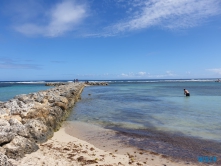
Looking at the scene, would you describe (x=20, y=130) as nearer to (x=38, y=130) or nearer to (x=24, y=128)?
(x=24, y=128)

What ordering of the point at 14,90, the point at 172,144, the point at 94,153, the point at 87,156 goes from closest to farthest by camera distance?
the point at 87,156, the point at 94,153, the point at 172,144, the point at 14,90

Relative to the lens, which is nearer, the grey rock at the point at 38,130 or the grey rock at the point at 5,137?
the grey rock at the point at 5,137

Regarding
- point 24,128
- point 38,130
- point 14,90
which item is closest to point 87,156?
point 38,130

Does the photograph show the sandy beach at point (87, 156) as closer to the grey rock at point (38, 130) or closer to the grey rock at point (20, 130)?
the grey rock at point (38, 130)

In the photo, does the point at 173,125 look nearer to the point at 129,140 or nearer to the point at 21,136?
the point at 129,140

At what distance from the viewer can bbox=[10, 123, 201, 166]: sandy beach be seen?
225 inches

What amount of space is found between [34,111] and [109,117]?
5.24 metres

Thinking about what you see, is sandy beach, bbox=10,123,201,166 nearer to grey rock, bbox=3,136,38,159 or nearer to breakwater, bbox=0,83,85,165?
grey rock, bbox=3,136,38,159

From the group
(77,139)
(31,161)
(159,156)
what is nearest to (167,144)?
(159,156)

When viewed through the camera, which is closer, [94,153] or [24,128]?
[94,153]

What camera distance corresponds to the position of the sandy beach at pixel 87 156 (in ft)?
18.7

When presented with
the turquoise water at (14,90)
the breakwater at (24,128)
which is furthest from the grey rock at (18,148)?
the turquoise water at (14,90)

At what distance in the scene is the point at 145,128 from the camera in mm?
10023

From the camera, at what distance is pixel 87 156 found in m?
6.39
